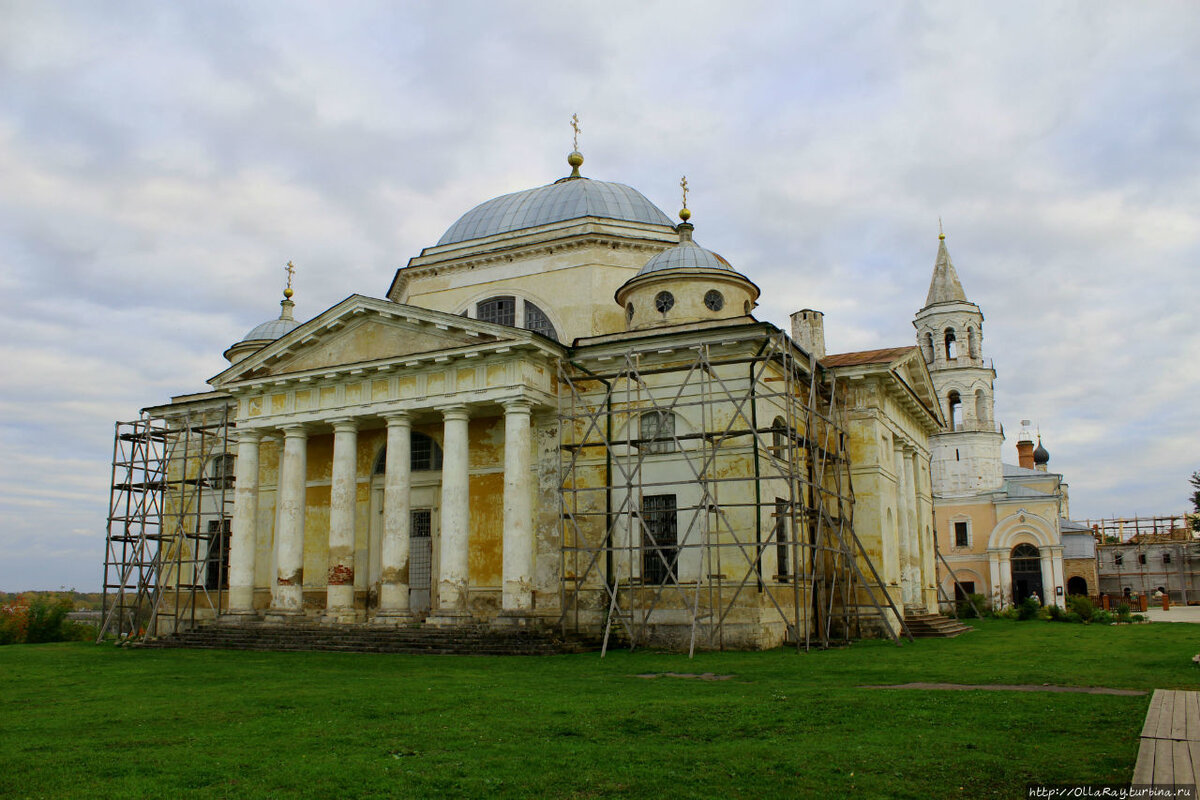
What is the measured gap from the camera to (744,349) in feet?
77.0

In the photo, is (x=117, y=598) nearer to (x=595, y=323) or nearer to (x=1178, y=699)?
(x=595, y=323)

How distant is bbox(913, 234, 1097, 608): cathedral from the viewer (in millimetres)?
53344

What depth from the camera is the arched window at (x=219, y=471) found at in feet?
103

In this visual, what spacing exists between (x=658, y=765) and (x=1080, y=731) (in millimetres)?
4138

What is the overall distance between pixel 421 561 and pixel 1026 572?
3970cm

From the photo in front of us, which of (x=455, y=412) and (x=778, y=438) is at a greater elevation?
(x=455, y=412)

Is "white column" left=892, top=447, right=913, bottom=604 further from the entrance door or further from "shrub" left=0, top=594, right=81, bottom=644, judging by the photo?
"shrub" left=0, top=594, right=81, bottom=644

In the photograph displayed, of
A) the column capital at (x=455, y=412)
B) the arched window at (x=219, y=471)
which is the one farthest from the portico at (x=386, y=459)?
the arched window at (x=219, y=471)

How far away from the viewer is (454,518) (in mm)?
23672

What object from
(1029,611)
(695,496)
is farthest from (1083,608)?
(695,496)

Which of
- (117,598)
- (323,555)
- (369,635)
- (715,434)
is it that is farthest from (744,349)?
(117,598)

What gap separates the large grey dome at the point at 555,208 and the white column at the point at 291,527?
9824 millimetres

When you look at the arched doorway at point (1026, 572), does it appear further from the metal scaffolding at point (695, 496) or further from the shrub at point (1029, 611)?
the metal scaffolding at point (695, 496)

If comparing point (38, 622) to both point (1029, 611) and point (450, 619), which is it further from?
point (1029, 611)
